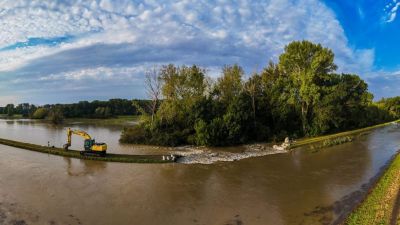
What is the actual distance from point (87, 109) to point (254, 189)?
97358mm

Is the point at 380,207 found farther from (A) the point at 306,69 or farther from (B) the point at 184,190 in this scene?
(A) the point at 306,69

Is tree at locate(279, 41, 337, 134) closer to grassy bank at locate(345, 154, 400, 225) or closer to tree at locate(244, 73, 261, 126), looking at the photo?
tree at locate(244, 73, 261, 126)

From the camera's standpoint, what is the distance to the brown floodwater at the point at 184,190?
14367 mm

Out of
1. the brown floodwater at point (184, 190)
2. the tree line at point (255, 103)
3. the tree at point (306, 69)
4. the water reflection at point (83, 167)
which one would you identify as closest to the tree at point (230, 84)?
the tree line at point (255, 103)

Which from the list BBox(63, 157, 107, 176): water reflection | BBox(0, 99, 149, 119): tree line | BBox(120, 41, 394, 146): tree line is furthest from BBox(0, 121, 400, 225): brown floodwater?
BBox(0, 99, 149, 119): tree line

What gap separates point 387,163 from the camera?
26.2m

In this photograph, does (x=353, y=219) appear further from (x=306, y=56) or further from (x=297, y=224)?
(x=306, y=56)

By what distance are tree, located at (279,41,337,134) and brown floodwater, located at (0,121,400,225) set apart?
1804 centimetres

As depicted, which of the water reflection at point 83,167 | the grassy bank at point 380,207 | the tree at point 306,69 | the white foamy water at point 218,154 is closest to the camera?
the grassy bank at point 380,207

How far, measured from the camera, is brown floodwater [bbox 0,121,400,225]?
47.1ft

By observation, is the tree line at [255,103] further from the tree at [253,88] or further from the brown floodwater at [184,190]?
the brown floodwater at [184,190]

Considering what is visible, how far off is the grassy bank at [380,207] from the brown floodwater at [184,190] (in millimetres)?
826

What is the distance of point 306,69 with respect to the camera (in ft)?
157

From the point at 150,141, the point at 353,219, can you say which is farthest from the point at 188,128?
the point at 353,219
